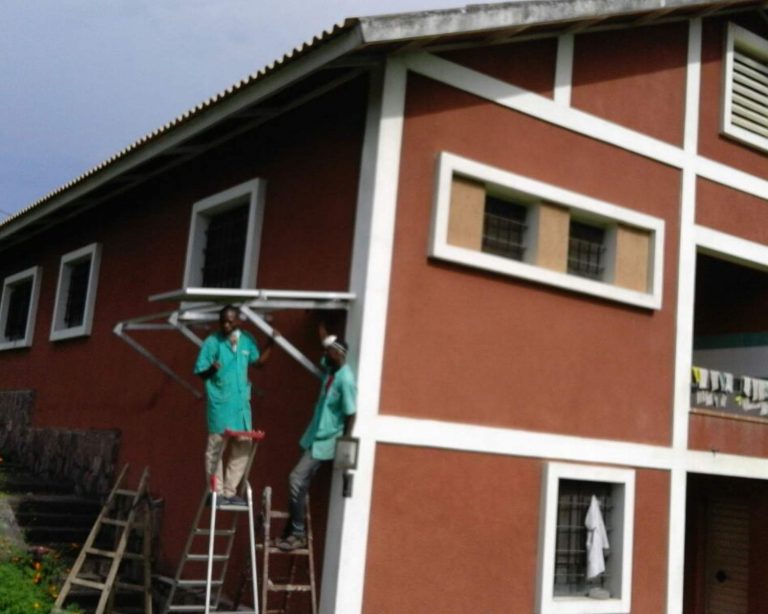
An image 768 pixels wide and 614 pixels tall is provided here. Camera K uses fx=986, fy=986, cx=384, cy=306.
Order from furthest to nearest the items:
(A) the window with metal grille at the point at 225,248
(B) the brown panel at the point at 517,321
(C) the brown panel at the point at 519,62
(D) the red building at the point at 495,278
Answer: (A) the window with metal grille at the point at 225,248
(C) the brown panel at the point at 519,62
(B) the brown panel at the point at 517,321
(D) the red building at the point at 495,278

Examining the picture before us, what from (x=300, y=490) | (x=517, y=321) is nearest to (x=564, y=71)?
(x=517, y=321)

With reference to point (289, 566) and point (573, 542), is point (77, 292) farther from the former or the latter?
point (573, 542)

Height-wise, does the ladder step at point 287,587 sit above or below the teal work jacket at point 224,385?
below

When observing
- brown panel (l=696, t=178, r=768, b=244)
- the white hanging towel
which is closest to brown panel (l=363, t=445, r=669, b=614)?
the white hanging towel

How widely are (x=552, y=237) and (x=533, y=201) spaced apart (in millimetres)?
384

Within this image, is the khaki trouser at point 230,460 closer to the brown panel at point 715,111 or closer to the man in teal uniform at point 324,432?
the man in teal uniform at point 324,432

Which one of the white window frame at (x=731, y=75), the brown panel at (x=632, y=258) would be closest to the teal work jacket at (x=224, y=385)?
the brown panel at (x=632, y=258)

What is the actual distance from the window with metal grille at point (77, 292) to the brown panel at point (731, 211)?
8133 mm

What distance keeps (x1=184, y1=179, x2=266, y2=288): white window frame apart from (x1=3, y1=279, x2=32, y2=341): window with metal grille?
19.8ft

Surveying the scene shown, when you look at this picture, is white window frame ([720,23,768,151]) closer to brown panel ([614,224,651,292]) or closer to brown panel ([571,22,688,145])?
brown panel ([571,22,688,145])

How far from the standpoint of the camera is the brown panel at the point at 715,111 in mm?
10891

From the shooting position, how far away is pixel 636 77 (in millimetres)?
10281

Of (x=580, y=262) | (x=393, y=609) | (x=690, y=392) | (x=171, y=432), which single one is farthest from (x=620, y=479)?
(x=171, y=432)

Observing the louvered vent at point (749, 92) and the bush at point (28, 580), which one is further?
the louvered vent at point (749, 92)
